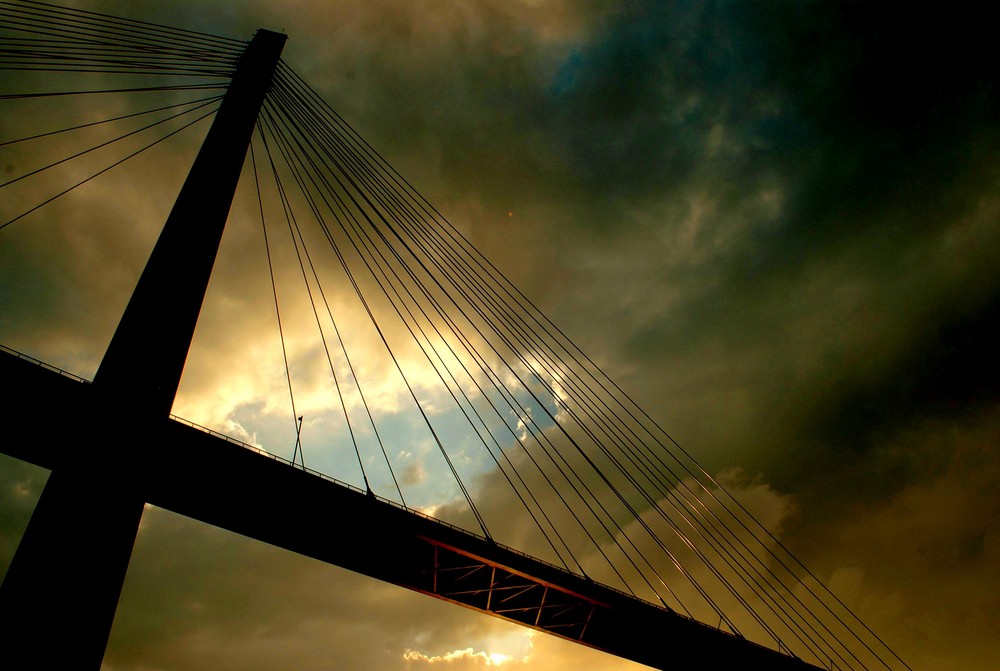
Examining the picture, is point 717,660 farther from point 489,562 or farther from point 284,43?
point 284,43

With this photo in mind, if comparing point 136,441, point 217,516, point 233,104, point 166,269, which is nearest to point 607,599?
point 217,516

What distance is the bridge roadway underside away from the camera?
44.0ft

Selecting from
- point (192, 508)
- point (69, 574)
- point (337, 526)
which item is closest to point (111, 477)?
point (69, 574)

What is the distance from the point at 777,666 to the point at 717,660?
14.9 feet

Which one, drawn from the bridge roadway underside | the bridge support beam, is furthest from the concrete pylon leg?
the bridge roadway underside

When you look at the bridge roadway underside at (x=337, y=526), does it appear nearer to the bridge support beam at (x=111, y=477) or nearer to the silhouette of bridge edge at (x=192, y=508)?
the silhouette of bridge edge at (x=192, y=508)

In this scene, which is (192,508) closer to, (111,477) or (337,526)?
(337,526)

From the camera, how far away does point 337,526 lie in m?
18.3

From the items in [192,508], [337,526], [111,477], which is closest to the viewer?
[111,477]

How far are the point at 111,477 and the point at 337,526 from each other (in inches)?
399

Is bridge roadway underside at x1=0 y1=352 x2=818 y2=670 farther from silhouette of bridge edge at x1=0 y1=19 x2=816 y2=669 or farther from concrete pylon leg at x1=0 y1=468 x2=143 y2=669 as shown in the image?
concrete pylon leg at x1=0 y1=468 x2=143 y2=669

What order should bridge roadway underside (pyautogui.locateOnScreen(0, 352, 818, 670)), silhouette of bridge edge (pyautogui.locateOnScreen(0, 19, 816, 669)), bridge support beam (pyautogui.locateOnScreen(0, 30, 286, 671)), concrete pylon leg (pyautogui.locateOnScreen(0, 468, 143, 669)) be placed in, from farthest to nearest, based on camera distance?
bridge roadway underside (pyautogui.locateOnScreen(0, 352, 818, 670)), silhouette of bridge edge (pyautogui.locateOnScreen(0, 19, 816, 669)), bridge support beam (pyautogui.locateOnScreen(0, 30, 286, 671)), concrete pylon leg (pyautogui.locateOnScreen(0, 468, 143, 669))

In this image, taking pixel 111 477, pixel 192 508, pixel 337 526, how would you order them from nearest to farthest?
pixel 111 477, pixel 192 508, pixel 337 526

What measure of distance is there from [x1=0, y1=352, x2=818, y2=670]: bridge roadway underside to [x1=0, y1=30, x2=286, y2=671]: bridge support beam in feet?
0.63
